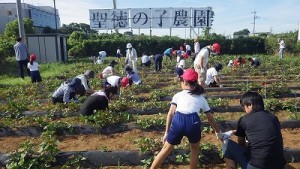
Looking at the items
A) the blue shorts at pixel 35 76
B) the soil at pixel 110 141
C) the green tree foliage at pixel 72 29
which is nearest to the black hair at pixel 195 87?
the soil at pixel 110 141

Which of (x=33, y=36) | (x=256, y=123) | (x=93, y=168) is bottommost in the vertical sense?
(x=93, y=168)

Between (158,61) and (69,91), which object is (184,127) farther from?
A: (158,61)

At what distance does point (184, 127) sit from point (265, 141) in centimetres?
90

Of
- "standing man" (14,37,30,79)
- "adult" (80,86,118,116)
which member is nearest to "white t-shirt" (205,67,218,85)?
"adult" (80,86,118,116)

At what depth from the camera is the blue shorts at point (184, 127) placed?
354 cm

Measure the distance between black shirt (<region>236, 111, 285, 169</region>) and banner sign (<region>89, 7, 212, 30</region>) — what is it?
2635cm

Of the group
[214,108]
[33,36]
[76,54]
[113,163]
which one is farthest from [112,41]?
[113,163]

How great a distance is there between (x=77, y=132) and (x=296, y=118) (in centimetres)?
426

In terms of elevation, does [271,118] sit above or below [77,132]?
above

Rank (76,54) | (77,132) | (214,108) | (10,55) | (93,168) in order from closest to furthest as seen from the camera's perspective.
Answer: (93,168) < (77,132) < (214,108) < (10,55) < (76,54)

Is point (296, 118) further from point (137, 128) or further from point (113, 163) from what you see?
point (113, 163)

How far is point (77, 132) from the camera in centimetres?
564

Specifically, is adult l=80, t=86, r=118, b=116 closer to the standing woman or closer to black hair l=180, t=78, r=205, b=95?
the standing woman

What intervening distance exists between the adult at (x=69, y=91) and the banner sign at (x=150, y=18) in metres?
22.3
